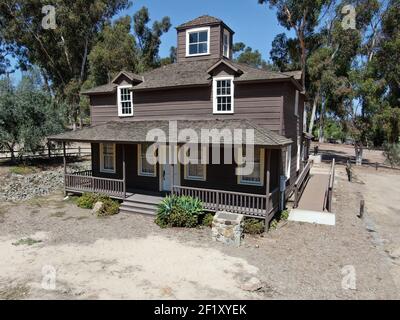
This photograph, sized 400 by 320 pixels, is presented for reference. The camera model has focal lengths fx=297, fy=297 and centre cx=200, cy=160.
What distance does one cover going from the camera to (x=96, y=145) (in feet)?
57.8

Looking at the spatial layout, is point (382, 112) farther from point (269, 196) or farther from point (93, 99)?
point (93, 99)

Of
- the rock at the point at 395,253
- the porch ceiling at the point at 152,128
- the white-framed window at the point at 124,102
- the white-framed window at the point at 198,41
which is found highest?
the white-framed window at the point at 198,41

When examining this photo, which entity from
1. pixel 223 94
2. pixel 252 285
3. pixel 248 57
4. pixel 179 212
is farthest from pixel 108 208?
pixel 248 57

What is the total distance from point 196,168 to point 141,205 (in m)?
3.20

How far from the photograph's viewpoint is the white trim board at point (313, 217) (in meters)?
12.7

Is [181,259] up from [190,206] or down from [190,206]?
down

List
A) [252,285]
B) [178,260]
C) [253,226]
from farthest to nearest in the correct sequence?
[253,226], [178,260], [252,285]

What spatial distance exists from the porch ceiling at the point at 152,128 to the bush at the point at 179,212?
2.58 meters

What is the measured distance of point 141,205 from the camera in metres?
14.1

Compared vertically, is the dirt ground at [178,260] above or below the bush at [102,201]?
below

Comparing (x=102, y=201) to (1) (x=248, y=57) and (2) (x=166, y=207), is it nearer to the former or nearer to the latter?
(2) (x=166, y=207)

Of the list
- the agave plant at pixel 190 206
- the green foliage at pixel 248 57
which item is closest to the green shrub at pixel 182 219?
the agave plant at pixel 190 206

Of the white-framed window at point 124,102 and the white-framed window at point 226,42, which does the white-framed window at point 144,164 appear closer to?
the white-framed window at point 124,102

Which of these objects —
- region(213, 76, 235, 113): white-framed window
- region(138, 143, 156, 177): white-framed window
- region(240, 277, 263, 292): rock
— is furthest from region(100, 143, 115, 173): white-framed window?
region(240, 277, 263, 292): rock
